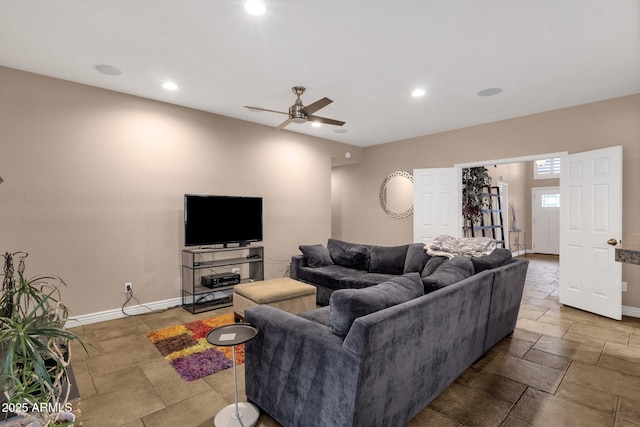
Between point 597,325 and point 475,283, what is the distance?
2492 mm

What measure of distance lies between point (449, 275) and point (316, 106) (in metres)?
2.09

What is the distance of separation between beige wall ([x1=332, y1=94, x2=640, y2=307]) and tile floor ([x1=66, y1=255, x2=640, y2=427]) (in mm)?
1769

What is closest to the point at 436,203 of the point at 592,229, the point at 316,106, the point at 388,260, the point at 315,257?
the point at 388,260

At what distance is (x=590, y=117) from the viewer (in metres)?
4.16

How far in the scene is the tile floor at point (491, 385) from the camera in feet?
6.57

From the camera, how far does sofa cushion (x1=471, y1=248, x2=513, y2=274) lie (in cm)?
284

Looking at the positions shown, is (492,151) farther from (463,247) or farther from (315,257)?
(315,257)

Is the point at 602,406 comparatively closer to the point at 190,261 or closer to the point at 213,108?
the point at 190,261

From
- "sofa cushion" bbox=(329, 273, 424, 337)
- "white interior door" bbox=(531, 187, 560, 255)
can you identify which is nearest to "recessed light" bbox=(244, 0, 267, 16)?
"sofa cushion" bbox=(329, 273, 424, 337)

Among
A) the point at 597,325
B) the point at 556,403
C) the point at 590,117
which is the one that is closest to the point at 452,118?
the point at 590,117

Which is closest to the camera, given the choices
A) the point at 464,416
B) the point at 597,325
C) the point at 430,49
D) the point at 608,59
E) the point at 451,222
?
the point at 464,416

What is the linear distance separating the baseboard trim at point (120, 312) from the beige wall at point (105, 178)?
63 millimetres

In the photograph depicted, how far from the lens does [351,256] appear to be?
466cm

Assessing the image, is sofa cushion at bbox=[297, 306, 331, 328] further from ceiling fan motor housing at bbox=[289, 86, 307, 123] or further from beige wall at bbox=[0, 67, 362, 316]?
beige wall at bbox=[0, 67, 362, 316]
